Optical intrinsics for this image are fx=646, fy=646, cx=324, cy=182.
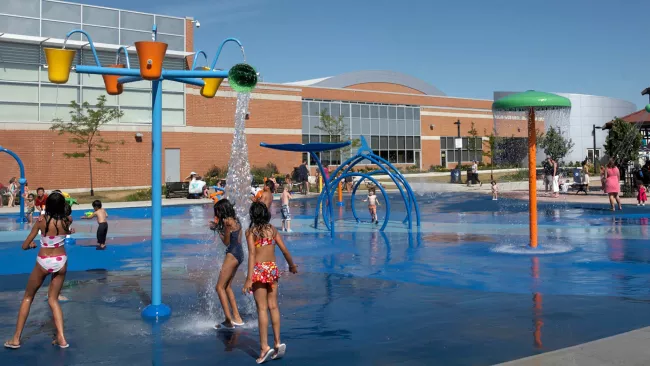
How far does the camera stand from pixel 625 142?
1181 inches

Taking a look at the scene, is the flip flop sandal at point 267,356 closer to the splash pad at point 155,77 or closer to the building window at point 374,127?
the splash pad at point 155,77

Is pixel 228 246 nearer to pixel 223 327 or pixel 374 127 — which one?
pixel 223 327

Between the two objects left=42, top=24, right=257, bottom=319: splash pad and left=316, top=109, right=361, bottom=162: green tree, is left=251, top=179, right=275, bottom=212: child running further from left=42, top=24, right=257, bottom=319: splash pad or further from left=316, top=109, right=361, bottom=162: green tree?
left=316, top=109, right=361, bottom=162: green tree

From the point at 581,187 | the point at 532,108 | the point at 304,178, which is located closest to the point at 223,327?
the point at 532,108

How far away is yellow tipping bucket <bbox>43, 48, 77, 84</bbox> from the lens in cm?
771

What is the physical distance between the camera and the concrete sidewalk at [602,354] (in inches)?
225

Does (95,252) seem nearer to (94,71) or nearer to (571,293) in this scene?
(94,71)

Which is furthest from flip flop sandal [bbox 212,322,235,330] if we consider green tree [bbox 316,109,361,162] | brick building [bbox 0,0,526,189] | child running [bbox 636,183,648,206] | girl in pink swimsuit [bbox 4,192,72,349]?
green tree [bbox 316,109,361,162]

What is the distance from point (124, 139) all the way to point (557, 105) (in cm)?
2980

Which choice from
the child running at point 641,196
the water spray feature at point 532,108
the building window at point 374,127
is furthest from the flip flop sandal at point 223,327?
the building window at point 374,127

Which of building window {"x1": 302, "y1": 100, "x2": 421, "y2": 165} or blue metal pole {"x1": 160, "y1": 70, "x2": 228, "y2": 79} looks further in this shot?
building window {"x1": 302, "y1": 100, "x2": 421, "y2": 165}

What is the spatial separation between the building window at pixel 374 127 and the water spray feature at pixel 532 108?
3320 cm

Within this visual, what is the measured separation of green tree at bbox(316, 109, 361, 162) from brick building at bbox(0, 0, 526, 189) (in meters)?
1.10

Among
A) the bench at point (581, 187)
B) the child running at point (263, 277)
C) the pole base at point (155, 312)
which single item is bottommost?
the pole base at point (155, 312)
